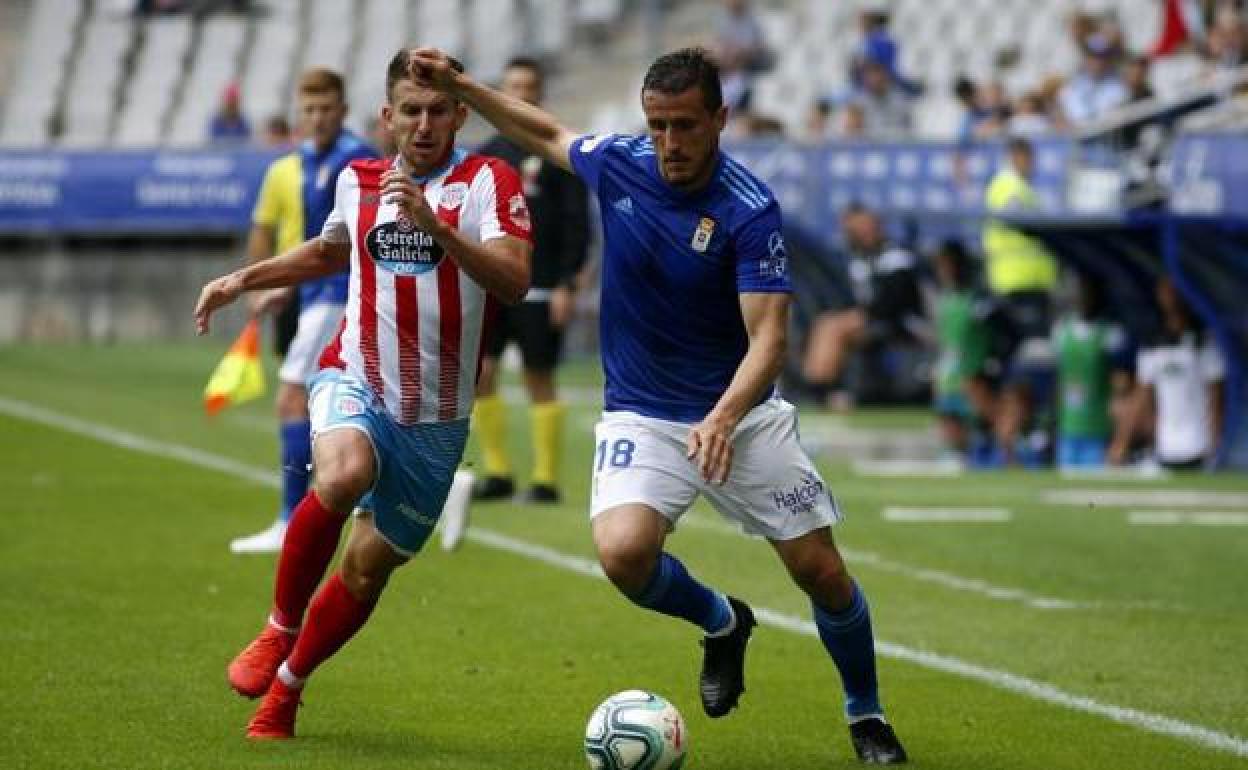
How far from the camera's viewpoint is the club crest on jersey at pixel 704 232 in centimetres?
712

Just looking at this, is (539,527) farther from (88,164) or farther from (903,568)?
(88,164)

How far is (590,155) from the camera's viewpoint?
24.2ft

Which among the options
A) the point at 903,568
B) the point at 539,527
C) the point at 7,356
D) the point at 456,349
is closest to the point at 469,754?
the point at 456,349

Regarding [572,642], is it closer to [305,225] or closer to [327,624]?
[327,624]

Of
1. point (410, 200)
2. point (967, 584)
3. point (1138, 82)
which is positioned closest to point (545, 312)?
point (967, 584)

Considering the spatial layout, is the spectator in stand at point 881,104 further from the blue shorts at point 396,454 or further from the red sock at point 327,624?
the red sock at point 327,624

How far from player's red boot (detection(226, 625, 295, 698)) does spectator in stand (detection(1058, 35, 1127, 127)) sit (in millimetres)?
16750

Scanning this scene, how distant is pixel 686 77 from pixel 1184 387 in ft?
40.0

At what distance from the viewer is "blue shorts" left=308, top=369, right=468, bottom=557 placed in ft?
24.6

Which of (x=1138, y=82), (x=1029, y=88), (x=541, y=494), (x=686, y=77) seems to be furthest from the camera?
(x=1029, y=88)

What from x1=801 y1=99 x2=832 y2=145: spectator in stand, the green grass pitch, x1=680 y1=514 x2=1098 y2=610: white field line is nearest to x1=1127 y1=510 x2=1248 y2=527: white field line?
the green grass pitch

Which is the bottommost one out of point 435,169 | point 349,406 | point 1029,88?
point 349,406

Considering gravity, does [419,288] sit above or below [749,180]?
below

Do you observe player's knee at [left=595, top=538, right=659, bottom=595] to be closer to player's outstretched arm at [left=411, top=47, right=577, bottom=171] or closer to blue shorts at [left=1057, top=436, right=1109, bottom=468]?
player's outstretched arm at [left=411, top=47, right=577, bottom=171]
